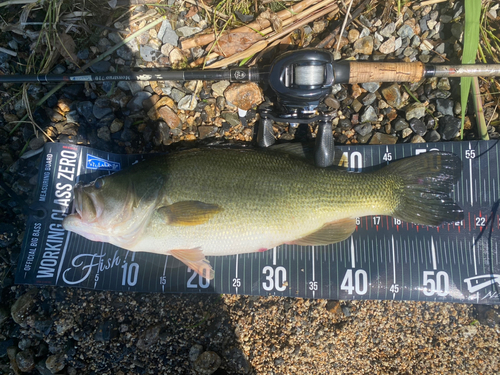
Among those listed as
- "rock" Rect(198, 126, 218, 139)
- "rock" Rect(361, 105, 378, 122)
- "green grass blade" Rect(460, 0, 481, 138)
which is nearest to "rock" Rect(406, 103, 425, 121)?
"rock" Rect(361, 105, 378, 122)

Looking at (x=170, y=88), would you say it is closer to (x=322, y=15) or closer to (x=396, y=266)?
(x=322, y=15)

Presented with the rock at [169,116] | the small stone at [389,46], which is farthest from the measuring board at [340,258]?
the small stone at [389,46]

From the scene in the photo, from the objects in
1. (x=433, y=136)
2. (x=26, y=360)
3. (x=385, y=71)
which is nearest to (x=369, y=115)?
(x=385, y=71)

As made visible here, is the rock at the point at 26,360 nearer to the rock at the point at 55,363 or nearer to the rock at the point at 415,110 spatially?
the rock at the point at 55,363

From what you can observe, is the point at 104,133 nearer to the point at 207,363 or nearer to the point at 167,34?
the point at 167,34

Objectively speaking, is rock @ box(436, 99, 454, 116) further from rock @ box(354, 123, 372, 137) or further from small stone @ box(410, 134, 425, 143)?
rock @ box(354, 123, 372, 137)
